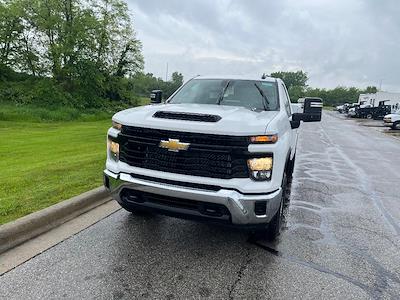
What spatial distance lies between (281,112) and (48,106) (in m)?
25.1

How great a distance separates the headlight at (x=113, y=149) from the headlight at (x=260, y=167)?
1421 millimetres

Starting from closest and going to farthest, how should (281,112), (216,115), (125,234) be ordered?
(216,115) < (125,234) < (281,112)

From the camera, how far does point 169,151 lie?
3.67 meters

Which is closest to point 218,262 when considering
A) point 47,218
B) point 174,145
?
point 174,145

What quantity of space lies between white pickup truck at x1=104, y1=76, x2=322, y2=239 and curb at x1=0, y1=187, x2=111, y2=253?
946mm

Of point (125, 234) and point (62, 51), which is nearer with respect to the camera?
point (125, 234)

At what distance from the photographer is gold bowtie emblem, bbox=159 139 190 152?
359 cm

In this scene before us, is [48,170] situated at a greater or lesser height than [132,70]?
lesser

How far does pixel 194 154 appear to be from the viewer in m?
3.60

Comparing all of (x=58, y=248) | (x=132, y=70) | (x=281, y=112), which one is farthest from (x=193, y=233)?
(x=132, y=70)

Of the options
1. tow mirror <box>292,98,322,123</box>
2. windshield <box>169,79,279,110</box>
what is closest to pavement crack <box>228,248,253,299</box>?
windshield <box>169,79,279,110</box>

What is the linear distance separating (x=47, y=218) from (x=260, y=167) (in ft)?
8.31

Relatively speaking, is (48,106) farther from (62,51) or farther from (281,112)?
(281,112)

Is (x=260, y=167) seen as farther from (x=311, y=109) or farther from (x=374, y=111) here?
(x=374, y=111)
